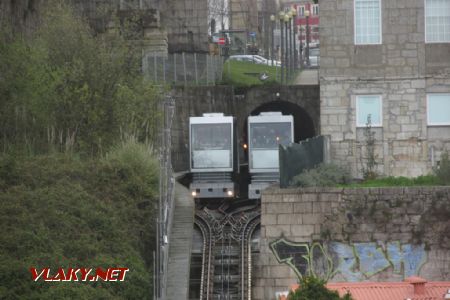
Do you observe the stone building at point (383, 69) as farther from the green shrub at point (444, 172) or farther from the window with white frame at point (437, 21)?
the green shrub at point (444, 172)

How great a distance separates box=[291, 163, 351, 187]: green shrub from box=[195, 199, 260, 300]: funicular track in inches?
86.7

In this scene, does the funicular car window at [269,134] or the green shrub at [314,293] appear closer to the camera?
the green shrub at [314,293]

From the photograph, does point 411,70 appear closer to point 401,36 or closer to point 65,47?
point 401,36

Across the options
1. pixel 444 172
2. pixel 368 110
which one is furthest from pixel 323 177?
pixel 368 110

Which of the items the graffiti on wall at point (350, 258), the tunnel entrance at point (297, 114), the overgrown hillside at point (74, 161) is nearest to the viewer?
the overgrown hillside at point (74, 161)

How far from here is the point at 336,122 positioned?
40406mm

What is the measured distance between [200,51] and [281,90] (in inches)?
486

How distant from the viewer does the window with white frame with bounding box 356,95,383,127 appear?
132ft

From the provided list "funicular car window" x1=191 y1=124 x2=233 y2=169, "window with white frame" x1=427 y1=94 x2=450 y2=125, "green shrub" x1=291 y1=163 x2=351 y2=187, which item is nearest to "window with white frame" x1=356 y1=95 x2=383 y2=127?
"window with white frame" x1=427 y1=94 x2=450 y2=125

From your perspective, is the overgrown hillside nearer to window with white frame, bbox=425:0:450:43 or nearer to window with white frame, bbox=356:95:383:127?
window with white frame, bbox=356:95:383:127

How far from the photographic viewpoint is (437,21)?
40.4m

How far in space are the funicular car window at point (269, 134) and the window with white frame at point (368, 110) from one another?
3496 mm

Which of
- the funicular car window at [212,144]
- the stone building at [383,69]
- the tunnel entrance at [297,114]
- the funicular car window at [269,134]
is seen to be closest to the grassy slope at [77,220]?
the funicular car window at [212,144]

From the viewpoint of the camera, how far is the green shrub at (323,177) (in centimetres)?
3428
